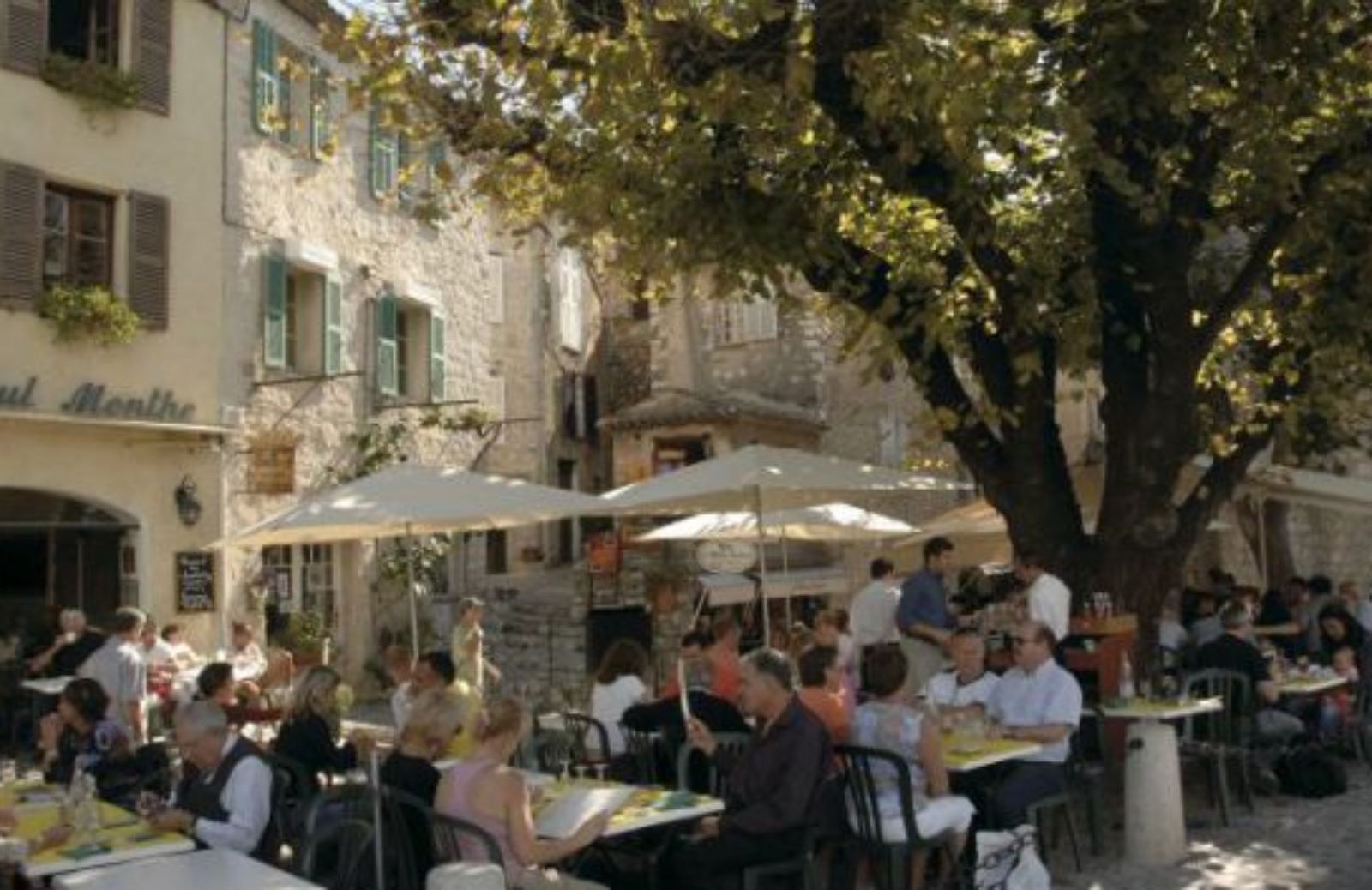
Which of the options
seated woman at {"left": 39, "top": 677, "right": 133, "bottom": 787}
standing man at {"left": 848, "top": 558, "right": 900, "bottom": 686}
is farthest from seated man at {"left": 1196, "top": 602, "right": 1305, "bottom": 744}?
seated woman at {"left": 39, "top": 677, "right": 133, "bottom": 787}

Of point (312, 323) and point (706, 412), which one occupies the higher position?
point (312, 323)

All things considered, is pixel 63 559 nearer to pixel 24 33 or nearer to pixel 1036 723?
pixel 24 33

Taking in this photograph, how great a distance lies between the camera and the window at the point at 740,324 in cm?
2762

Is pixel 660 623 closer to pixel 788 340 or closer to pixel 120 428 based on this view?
pixel 120 428

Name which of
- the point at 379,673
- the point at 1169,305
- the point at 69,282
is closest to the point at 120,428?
the point at 69,282

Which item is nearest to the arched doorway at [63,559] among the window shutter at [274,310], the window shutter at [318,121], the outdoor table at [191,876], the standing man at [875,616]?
the window shutter at [274,310]

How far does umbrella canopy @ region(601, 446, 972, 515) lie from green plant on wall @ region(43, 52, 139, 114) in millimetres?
8110

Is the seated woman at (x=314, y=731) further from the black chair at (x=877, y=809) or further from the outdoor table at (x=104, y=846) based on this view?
the black chair at (x=877, y=809)

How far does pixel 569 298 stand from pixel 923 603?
59.9 feet

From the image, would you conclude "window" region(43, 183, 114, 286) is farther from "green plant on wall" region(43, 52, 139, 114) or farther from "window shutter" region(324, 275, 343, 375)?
"window shutter" region(324, 275, 343, 375)

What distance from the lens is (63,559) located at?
1553cm

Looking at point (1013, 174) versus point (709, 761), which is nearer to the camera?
point (709, 761)

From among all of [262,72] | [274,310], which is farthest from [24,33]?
[274,310]

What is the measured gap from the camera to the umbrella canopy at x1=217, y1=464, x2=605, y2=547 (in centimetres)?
930
